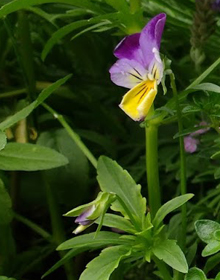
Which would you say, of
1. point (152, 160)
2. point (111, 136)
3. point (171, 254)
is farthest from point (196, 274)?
point (111, 136)

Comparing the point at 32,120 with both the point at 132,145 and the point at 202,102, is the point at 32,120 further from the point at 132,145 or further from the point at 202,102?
the point at 202,102

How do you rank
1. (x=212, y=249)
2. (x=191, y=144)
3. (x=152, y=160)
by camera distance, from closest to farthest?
(x=212, y=249) → (x=152, y=160) → (x=191, y=144)

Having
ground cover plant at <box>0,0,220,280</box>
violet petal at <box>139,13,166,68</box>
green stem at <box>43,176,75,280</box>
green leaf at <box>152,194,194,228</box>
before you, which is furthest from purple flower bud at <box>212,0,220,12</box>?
green stem at <box>43,176,75,280</box>

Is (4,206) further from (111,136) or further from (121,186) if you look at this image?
(111,136)

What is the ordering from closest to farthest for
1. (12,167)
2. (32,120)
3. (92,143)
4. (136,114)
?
(136,114)
(12,167)
(32,120)
(92,143)

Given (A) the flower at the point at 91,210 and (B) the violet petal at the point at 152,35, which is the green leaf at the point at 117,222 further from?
(B) the violet petal at the point at 152,35

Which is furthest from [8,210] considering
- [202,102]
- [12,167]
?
[202,102]
